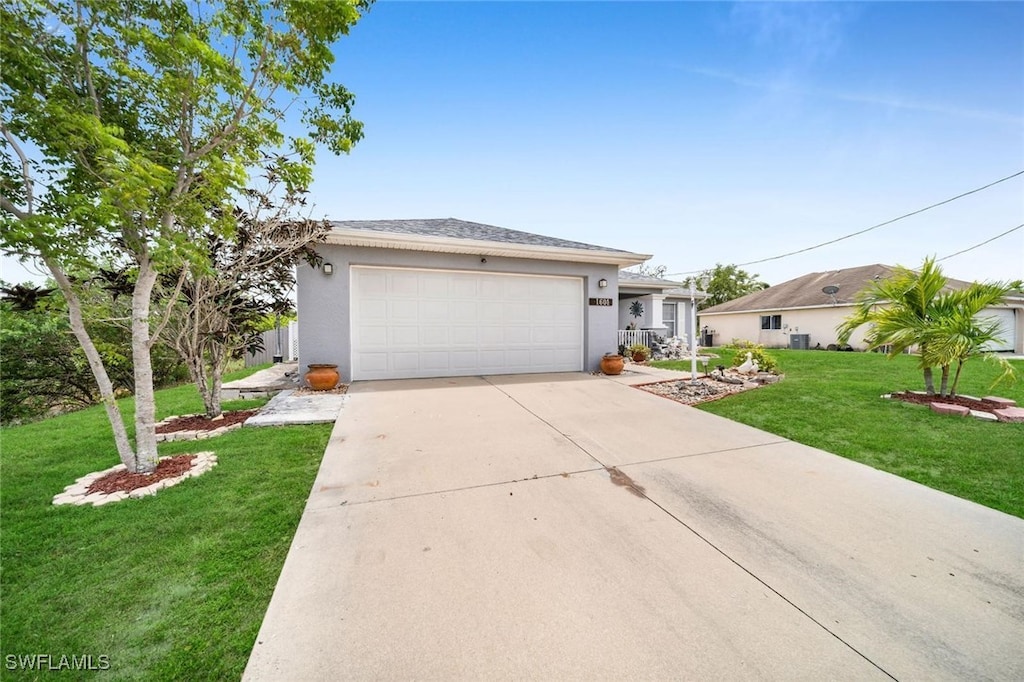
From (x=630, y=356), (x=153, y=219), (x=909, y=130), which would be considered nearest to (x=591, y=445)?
(x=153, y=219)

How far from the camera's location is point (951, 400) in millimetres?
5129

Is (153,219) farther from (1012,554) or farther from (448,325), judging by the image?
(1012,554)

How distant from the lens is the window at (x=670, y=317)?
15258 mm

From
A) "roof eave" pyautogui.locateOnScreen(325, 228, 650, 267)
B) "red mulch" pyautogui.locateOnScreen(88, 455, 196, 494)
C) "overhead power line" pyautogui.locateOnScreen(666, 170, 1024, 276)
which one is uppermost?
"overhead power line" pyautogui.locateOnScreen(666, 170, 1024, 276)

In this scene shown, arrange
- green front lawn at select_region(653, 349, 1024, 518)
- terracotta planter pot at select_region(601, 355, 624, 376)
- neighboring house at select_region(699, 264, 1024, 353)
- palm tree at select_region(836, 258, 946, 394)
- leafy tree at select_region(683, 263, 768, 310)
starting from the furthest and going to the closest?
leafy tree at select_region(683, 263, 768, 310), neighboring house at select_region(699, 264, 1024, 353), terracotta planter pot at select_region(601, 355, 624, 376), palm tree at select_region(836, 258, 946, 394), green front lawn at select_region(653, 349, 1024, 518)

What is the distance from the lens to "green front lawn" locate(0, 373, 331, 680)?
1.49 meters

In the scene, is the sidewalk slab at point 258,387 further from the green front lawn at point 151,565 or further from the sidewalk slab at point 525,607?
the sidewalk slab at point 525,607

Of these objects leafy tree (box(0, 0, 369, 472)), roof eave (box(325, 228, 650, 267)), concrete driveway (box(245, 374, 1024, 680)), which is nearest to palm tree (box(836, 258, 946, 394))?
concrete driveway (box(245, 374, 1024, 680))

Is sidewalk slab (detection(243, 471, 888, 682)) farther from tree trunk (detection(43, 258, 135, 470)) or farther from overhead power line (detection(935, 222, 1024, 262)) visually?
overhead power line (detection(935, 222, 1024, 262))

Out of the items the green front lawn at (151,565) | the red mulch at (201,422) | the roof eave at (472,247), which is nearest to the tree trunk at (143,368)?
the green front lawn at (151,565)

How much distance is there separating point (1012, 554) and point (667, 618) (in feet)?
7.35

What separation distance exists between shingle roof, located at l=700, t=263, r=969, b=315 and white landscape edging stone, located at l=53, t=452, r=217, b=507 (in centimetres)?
2146

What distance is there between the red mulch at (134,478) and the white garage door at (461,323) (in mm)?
3952

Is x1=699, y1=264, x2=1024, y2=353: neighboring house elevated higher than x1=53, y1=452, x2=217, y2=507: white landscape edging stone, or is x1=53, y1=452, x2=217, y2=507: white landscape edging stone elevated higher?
x1=699, y1=264, x2=1024, y2=353: neighboring house
